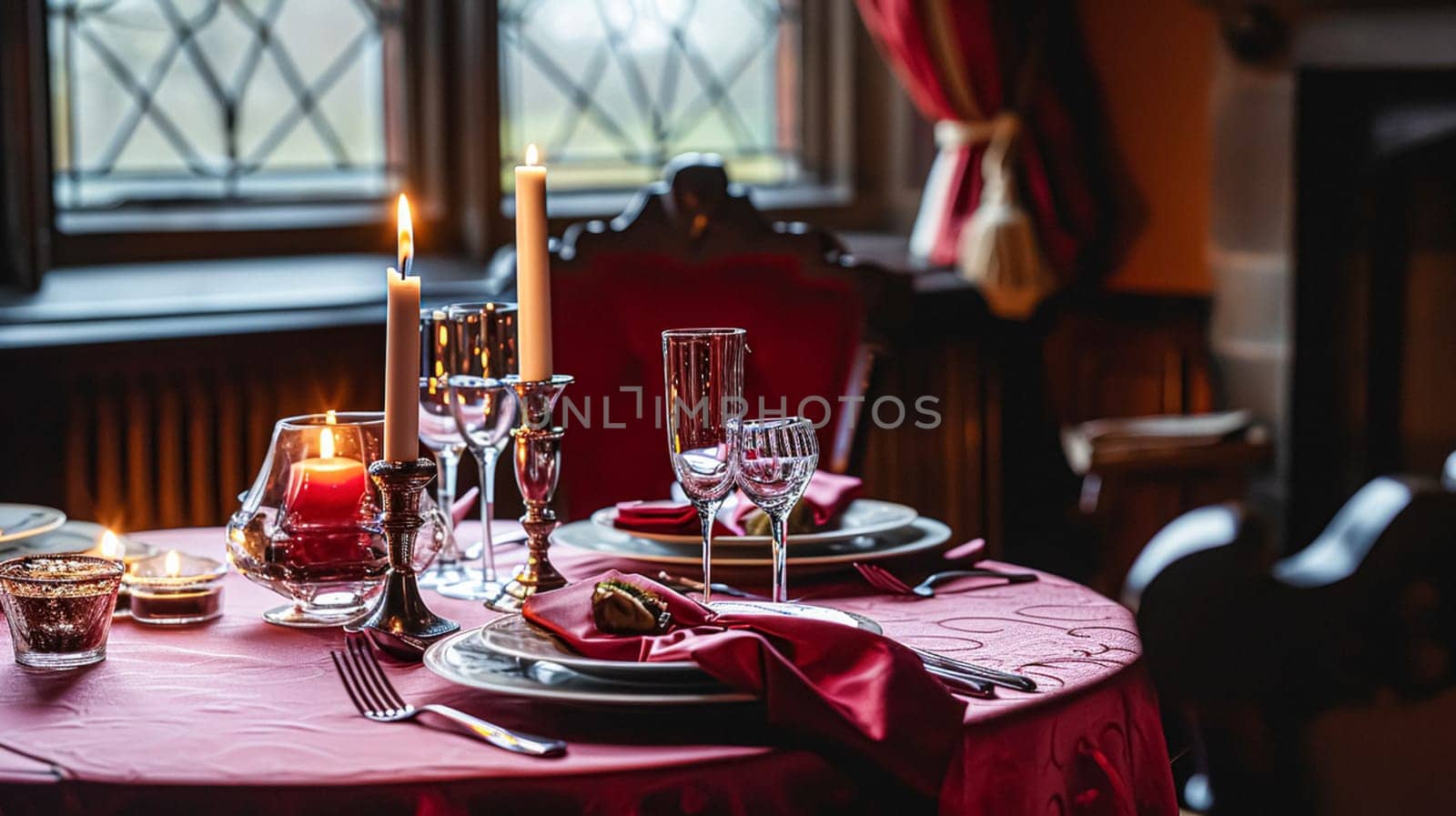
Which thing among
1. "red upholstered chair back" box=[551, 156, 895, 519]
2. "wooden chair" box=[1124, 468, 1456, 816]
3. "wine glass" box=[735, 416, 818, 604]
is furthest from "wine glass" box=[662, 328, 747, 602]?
"red upholstered chair back" box=[551, 156, 895, 519]

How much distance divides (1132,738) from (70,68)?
6.86ft

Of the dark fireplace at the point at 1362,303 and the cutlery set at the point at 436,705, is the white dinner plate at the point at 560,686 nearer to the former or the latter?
the cutlery set at the point at 436,705

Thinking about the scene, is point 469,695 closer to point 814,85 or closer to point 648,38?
point 648,38

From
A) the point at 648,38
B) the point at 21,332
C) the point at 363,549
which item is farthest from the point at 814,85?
the point at 363,549

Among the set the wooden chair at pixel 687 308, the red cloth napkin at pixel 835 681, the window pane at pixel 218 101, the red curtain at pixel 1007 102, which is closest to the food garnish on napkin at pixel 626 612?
the red cloth napkin at pixel 835 681

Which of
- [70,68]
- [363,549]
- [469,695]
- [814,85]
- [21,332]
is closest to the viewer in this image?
[469,695]

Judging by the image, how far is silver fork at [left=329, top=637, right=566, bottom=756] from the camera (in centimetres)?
86

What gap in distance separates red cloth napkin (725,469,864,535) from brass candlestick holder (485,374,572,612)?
0.21 m

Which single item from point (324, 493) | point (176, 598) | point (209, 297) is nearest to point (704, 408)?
point (324, 493)

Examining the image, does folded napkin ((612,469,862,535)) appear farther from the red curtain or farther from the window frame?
the red curtain

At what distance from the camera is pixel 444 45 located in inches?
110

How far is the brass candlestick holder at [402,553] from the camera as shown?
1.06 metres

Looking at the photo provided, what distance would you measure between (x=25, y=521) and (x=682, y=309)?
35.2 inches

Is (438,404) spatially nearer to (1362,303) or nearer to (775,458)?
(775,458)
